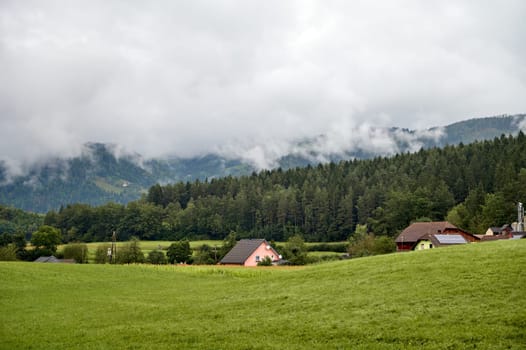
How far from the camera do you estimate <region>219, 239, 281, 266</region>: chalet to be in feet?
299

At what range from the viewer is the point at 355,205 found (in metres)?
165

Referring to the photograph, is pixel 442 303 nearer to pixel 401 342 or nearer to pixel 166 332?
pixel 401 342

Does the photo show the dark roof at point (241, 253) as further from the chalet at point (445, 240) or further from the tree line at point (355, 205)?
the tree line at point (355, 205)

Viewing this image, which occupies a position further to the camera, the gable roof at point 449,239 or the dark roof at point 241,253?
the dark roof at point 241,253

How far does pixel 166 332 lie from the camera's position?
20.7 m

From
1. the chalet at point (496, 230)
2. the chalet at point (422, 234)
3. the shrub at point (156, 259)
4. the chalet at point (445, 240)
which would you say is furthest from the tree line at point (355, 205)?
the shrub at point (156, 259)

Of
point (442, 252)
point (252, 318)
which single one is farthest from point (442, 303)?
point (442, 252)

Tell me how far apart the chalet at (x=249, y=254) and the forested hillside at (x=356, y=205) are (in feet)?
158

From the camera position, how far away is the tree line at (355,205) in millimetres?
130250

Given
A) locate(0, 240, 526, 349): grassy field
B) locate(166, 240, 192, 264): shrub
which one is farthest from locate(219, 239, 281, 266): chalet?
locate(0, 240, 526, 349): grassy field

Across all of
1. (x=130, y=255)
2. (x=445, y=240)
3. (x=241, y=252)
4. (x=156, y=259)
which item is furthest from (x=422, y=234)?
(x=130, y=255)

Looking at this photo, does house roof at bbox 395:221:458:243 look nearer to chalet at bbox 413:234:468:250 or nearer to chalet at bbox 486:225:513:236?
chalet at bbox 413:234:468:250

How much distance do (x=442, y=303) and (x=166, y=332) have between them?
1157cm

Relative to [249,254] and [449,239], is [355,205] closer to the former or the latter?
[449,239]
